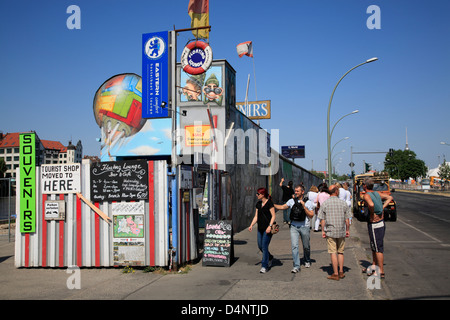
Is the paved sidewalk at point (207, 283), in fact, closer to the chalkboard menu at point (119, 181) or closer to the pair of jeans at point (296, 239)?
the pair of jeans at point (296, 239)

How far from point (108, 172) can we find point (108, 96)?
17.1 metres

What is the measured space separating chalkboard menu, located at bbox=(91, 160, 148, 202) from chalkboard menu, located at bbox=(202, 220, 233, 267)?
1760 millimetres

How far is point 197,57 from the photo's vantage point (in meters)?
9.91

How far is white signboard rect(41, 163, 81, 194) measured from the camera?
8.59 metres

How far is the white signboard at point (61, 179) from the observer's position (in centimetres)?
859

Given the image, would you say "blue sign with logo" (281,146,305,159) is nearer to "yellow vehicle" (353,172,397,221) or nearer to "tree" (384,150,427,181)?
"tree" (384,150,427,181)

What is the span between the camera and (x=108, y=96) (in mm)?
24266

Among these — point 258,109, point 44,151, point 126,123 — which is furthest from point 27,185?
point 44,151

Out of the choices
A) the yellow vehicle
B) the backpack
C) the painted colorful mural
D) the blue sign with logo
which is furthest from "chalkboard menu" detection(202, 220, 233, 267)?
the blue sign with logo

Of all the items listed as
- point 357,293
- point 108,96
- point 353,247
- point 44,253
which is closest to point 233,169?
point 353,247
